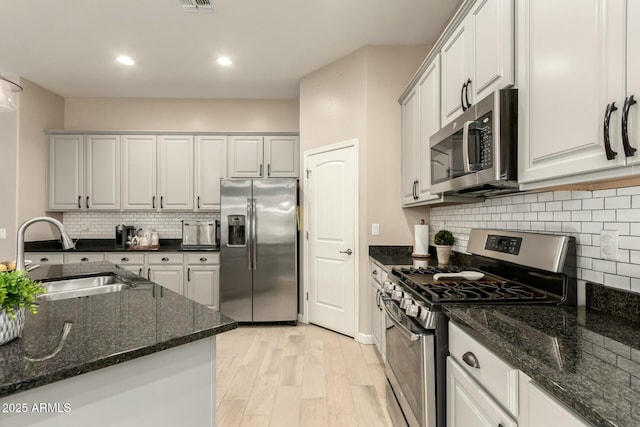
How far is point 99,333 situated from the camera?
3.53 feet

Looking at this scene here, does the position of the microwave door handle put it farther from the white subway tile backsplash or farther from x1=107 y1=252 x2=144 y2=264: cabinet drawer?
x1=107 y1=252 x2=144 y2=264: cabinet drawer

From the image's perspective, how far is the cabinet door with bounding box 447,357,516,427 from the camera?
3.51ft

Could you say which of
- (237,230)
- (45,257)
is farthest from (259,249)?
(45,257)

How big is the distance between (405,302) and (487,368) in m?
0.65

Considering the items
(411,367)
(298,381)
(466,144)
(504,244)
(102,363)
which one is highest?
(466,144)

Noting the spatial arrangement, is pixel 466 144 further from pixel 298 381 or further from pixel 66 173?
pixel 66 173

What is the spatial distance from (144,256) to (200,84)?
229cm

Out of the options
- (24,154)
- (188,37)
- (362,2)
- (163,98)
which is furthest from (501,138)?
(24,154)

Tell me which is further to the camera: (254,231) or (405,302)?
(254,231)

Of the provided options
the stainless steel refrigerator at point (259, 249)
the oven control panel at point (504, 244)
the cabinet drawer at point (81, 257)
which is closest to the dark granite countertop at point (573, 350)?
the oven control panel at point (504, 244)

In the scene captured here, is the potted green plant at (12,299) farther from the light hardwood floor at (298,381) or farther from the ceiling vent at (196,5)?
the ceiling vent at (196,5)

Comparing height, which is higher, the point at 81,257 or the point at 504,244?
the point at 504,244

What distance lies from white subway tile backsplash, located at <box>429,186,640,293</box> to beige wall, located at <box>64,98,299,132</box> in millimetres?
3640

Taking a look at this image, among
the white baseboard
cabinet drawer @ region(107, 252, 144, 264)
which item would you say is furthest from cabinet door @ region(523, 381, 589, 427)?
cabinet drawer @ region(107, 252, 144, 264)
